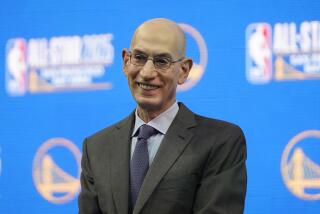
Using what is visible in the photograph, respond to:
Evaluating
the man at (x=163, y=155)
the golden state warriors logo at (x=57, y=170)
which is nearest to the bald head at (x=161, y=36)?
the man at (x=163, y=155)

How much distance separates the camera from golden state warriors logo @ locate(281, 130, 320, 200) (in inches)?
107

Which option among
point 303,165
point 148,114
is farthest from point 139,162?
point 303,165

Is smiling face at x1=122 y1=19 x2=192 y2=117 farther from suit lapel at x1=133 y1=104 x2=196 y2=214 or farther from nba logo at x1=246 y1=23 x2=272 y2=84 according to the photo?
nba logo at x1=246 y1=23 x2=272 y2=84

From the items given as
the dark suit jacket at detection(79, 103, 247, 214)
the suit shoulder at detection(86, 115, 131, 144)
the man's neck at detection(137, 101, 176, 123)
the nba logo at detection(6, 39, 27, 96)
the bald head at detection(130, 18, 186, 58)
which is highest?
the bald head at detection(130, 18, 186, 58)

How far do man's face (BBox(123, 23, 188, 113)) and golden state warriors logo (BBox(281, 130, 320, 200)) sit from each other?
1.04 meters

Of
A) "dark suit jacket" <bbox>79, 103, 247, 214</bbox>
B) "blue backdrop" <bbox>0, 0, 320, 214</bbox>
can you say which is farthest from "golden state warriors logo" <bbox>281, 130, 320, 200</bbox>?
"dark suit jacket" <bbox>79, 103, 247, 214</bbox>

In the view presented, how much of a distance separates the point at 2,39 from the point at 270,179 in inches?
56.6

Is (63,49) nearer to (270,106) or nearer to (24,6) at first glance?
(24,6)

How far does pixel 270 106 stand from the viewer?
279cm

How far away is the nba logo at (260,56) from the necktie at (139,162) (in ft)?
3.36

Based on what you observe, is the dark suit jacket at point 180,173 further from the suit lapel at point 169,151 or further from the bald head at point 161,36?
the bald head at point 161,36

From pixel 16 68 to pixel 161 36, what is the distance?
1450mm

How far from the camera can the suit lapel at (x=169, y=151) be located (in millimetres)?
1773

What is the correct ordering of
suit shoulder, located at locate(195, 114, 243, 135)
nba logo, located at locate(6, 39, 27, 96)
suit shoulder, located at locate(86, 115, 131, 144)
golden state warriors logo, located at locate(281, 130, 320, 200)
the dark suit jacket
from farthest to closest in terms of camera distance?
nba logo, located at locate(6, 39, 27, 96), golden state warriors logo, located at locate(281, 130, 320, 200), suit shoulder, located at locate(86, 115, 131, 144), suit shoulder, located at locate(195, 114, 243, 135), the dark suit jacket
